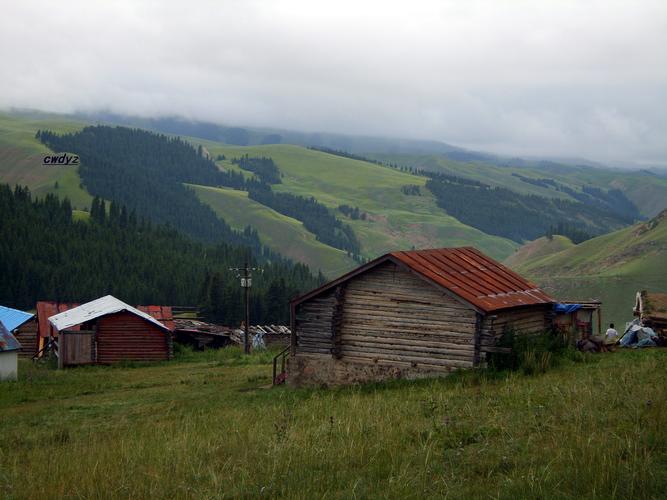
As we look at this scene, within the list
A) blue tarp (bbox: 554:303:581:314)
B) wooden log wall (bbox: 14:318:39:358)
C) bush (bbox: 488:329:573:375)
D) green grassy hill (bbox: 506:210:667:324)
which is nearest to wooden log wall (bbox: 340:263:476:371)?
bush (bbox: 488:329:573:375)

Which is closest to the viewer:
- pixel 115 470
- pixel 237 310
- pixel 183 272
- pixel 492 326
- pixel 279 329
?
pixel 115 470

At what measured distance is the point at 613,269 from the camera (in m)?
140

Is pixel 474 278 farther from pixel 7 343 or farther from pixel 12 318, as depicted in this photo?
pixel 12 318

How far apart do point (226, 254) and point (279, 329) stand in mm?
78673

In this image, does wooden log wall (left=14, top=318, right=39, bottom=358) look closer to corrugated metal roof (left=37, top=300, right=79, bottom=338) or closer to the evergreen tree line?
corrugated metal roof (left=37, top=300, right=79, bottom=338)

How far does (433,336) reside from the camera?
28.5m

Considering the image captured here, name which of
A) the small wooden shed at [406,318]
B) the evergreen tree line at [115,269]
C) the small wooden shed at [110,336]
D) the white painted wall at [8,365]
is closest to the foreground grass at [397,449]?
the small wooden shed at [406,318]

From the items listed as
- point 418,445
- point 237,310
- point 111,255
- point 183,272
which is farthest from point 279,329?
point 418,445

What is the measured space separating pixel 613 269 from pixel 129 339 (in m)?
105

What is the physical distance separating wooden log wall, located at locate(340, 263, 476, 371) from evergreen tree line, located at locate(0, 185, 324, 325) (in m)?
70.8

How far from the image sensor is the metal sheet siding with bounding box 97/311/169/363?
5497 cm

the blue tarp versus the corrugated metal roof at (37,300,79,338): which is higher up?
the blue tarp

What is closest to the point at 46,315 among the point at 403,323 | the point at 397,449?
the point at 403,323

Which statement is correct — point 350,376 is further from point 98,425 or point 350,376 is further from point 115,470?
point 115,470
